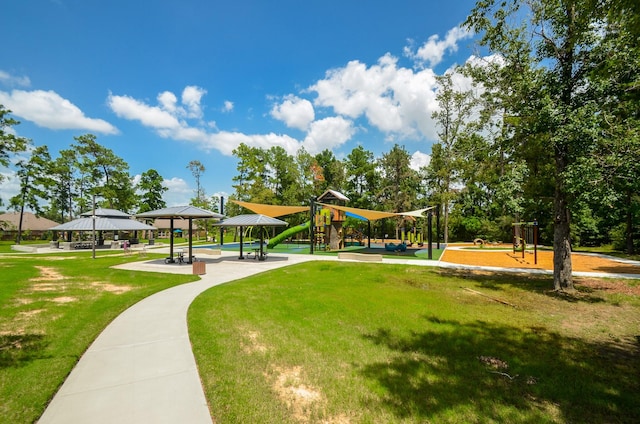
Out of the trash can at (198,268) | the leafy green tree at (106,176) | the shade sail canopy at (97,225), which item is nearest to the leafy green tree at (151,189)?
the leafy green tree at (106,176)

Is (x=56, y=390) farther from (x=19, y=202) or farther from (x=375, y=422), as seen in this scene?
(x=19, y=202)

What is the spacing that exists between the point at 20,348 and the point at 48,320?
1.63 metres

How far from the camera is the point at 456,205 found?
120 ft

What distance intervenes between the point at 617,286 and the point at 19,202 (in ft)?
168

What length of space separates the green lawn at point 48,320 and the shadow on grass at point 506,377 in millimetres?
4118

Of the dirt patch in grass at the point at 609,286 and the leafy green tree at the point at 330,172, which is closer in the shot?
the dirt patch in grass at the point at 609,286

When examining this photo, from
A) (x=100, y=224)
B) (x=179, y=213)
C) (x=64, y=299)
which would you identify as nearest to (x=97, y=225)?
(x=100, y=224)

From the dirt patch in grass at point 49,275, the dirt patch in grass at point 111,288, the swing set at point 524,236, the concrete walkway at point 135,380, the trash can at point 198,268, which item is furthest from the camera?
the swing set at point 524,236

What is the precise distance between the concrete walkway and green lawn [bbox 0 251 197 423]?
0.72 ft

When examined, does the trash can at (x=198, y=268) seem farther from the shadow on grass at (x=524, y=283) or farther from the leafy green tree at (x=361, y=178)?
the leafy green tree at (x=361, y=178)

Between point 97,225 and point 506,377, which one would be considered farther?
point 97,225

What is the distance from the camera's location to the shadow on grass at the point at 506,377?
3346mm

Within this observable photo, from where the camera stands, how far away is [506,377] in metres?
4.14

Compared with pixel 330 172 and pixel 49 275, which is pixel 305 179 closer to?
pixel 330 172
